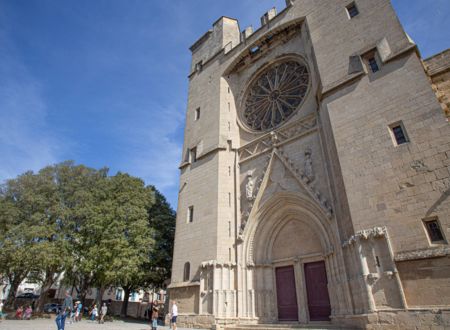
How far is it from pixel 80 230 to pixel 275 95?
48.1ft

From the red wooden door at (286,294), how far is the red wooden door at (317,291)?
67 cm

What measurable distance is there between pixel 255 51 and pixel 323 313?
14883 mm

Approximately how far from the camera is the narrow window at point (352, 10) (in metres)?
12.8

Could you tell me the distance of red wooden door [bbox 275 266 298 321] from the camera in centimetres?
1200

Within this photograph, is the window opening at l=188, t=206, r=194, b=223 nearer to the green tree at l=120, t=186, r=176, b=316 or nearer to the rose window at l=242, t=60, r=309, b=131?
the green tree at l=120, t=186, r=176, b=316

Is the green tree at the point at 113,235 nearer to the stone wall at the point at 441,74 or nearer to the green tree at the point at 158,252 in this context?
the green tree at the point at 158,252

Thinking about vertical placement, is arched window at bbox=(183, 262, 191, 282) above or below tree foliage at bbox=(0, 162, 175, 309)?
below

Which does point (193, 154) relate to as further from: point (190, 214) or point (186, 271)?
point (186, 271)

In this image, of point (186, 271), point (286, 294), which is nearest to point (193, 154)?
point (186, 271)

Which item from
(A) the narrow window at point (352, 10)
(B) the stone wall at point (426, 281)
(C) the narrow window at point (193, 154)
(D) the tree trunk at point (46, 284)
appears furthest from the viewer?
(D) the tree trunk at point (46, 284)

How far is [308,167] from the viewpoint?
41.2ft

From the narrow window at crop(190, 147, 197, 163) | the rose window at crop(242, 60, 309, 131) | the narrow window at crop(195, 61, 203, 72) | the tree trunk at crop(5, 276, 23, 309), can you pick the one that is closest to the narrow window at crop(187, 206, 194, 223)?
the narrow window at crop(190, 147, 197, 163)

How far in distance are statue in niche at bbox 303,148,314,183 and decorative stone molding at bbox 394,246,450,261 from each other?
4839 mm

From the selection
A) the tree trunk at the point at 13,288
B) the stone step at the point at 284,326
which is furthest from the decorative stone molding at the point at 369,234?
the tree trunk at the point at 13,288
